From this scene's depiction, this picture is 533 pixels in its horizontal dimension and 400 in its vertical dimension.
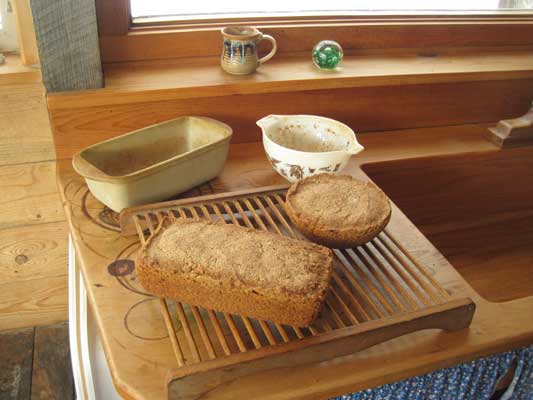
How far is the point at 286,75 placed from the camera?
1192 millimetres

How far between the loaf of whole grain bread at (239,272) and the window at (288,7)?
2.17 ft

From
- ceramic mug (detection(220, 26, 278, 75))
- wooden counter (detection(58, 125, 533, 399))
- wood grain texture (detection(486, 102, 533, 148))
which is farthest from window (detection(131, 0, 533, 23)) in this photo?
wooden counter (detection(58, 125, 533, 399))

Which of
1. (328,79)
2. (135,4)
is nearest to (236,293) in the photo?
(328,79)

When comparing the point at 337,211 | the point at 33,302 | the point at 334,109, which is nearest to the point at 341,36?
the point at 334,109

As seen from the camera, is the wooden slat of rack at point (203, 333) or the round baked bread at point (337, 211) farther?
the round baked bread at point (337, 211)

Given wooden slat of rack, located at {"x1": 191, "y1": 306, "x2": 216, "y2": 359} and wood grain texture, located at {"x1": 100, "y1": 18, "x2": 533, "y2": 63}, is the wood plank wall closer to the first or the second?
wood grain texture, located at {"x1": 100, "y1": 18, "x2": 533, "y2": 63}

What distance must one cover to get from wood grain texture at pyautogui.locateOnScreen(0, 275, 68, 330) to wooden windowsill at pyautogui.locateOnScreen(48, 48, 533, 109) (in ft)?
1.88

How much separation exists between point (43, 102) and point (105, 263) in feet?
1.72

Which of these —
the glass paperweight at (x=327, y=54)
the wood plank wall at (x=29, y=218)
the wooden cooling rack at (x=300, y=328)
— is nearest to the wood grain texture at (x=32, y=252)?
the wood plank wall at (x=29, y=218)

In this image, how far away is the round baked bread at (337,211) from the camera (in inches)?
32.2

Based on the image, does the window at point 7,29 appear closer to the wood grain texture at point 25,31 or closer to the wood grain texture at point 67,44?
the wood grain texture at point 25,31

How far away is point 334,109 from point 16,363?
1.07 meters

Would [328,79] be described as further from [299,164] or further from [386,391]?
[386,391]

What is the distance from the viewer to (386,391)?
0.77m
